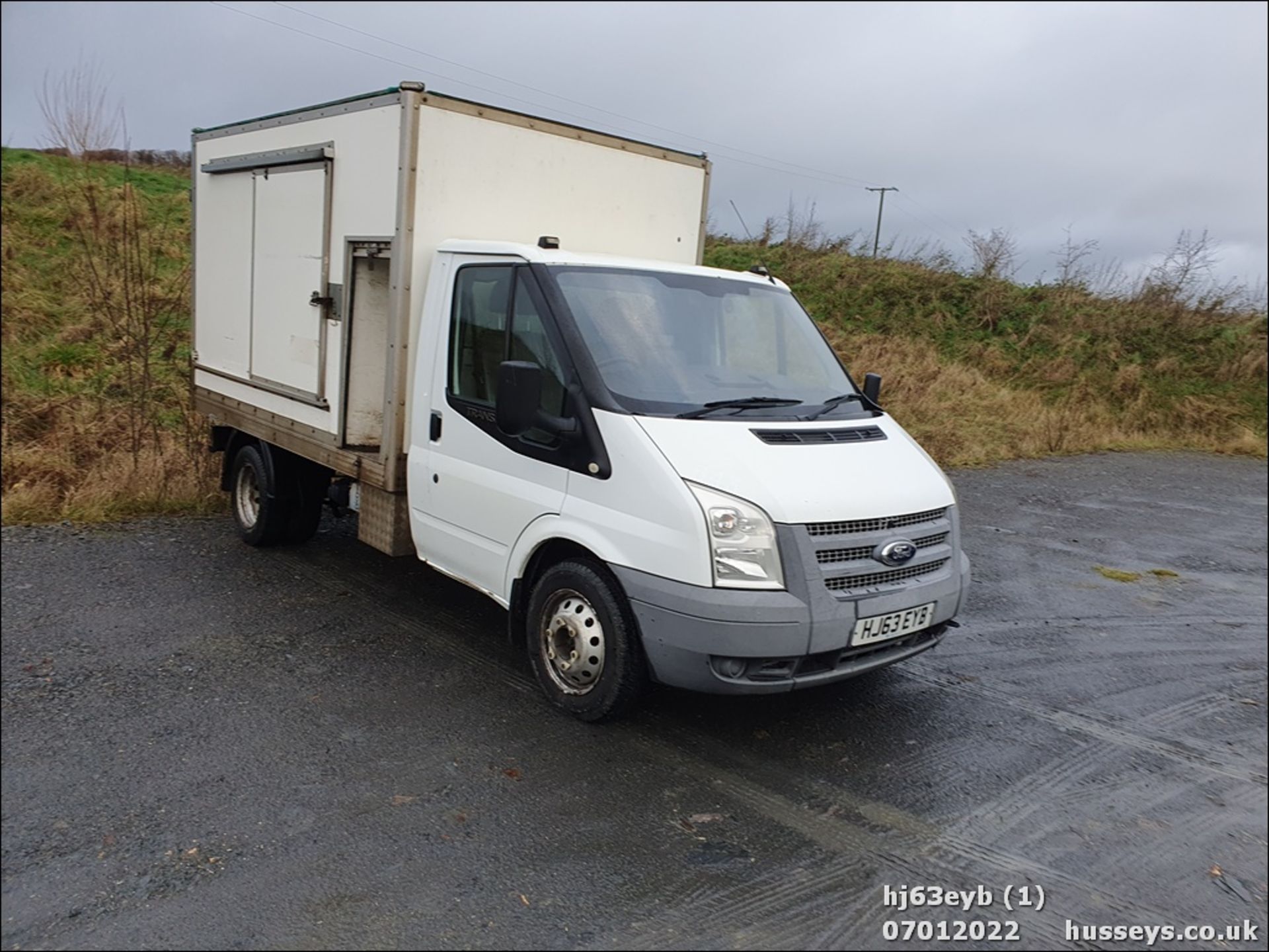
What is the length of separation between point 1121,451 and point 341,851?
8628mm

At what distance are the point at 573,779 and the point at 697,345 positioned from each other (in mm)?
2261

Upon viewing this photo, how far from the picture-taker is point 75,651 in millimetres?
4949

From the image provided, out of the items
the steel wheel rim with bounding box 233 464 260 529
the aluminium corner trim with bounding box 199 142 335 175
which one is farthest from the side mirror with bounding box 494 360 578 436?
the steel wheel rim with bounding box 233 464 260 529

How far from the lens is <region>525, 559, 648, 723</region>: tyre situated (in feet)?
13.8

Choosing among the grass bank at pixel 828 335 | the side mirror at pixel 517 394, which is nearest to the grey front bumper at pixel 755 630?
the side mirror at pixel 517 394

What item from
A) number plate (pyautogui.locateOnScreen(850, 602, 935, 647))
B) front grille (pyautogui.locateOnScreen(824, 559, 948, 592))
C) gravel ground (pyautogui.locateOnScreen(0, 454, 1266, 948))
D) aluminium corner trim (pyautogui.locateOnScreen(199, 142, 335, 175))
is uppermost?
aluminium corner trim (pyautogui.locateOnScreen(199, 142, 335, 175))

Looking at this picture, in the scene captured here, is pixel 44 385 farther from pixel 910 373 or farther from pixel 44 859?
pixel 910 373

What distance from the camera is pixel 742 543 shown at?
3.89 m

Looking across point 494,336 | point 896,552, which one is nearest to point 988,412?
point 896,552

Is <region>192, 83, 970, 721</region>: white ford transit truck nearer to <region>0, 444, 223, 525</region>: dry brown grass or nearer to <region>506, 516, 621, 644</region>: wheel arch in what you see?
<region>506, 516, 621, 644</region>: wheel arch

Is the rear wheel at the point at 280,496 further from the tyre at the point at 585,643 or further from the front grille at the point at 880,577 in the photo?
the front grille at the point at 880,577

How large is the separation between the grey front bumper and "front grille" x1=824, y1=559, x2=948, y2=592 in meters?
0.05

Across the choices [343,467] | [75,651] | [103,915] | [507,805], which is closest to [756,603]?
[507,805]

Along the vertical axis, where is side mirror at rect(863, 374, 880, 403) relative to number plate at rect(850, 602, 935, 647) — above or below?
above
